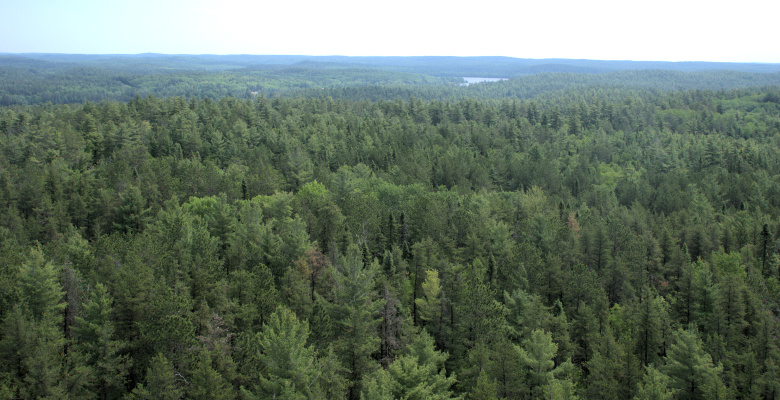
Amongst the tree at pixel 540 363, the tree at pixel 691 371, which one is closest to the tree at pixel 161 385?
the tree at pixel 540 363

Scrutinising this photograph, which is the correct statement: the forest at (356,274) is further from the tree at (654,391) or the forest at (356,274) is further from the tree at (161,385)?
the tree at (654,391)

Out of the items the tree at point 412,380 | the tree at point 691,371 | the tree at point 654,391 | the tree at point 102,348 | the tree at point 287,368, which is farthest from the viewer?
the tree at point 691,371

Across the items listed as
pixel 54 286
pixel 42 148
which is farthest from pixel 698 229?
pixel 42 148

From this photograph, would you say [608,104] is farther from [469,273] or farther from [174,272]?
[174,272]

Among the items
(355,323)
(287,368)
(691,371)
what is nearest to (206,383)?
(287,368)

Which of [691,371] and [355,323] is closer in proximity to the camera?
[691,371]

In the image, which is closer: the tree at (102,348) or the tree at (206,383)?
the tree at (206,383)

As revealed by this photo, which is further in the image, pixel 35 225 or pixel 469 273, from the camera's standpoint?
pixel 35 225

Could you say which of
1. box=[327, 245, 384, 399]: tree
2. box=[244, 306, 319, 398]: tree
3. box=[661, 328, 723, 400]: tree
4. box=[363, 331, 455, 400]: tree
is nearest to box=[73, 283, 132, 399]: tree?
box=[244, 306, 319, 398]: tree

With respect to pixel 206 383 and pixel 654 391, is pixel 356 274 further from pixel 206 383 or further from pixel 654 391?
pixel 654 391
